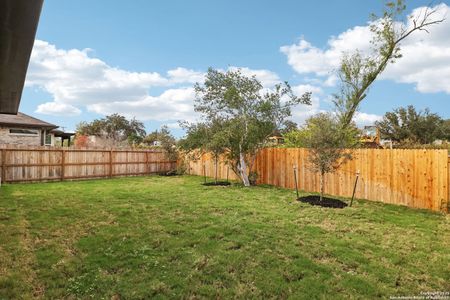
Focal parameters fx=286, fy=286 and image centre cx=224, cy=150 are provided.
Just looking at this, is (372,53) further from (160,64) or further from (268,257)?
(268,257)

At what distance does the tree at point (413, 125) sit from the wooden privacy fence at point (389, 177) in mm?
23427

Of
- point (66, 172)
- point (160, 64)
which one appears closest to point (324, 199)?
point (160, 64)

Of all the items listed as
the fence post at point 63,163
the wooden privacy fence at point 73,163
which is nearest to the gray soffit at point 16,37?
the wooden privacy fence at point 73,163

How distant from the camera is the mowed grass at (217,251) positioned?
125 inches

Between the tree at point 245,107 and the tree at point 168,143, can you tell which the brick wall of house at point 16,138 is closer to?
the tree at point 168,143

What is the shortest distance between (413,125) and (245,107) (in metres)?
26.8

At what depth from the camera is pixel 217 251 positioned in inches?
164

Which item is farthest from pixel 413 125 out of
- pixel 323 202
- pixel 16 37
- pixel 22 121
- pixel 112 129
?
pixel 112 129

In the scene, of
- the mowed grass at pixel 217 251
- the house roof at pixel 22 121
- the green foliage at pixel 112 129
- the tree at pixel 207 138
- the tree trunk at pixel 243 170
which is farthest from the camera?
the green foliage at pixel 112 129

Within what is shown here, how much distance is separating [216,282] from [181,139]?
10.5 m

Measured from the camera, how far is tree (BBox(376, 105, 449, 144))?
29.8m

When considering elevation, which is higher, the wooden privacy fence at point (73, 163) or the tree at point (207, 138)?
the tree at point (207, 138)

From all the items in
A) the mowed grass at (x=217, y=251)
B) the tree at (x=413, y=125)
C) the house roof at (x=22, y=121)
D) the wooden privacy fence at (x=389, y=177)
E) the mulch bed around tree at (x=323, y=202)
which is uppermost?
the tree at (x=413, y=125)

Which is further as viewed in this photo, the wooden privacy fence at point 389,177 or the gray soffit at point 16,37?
the wooden privacy fence at point 389,177
